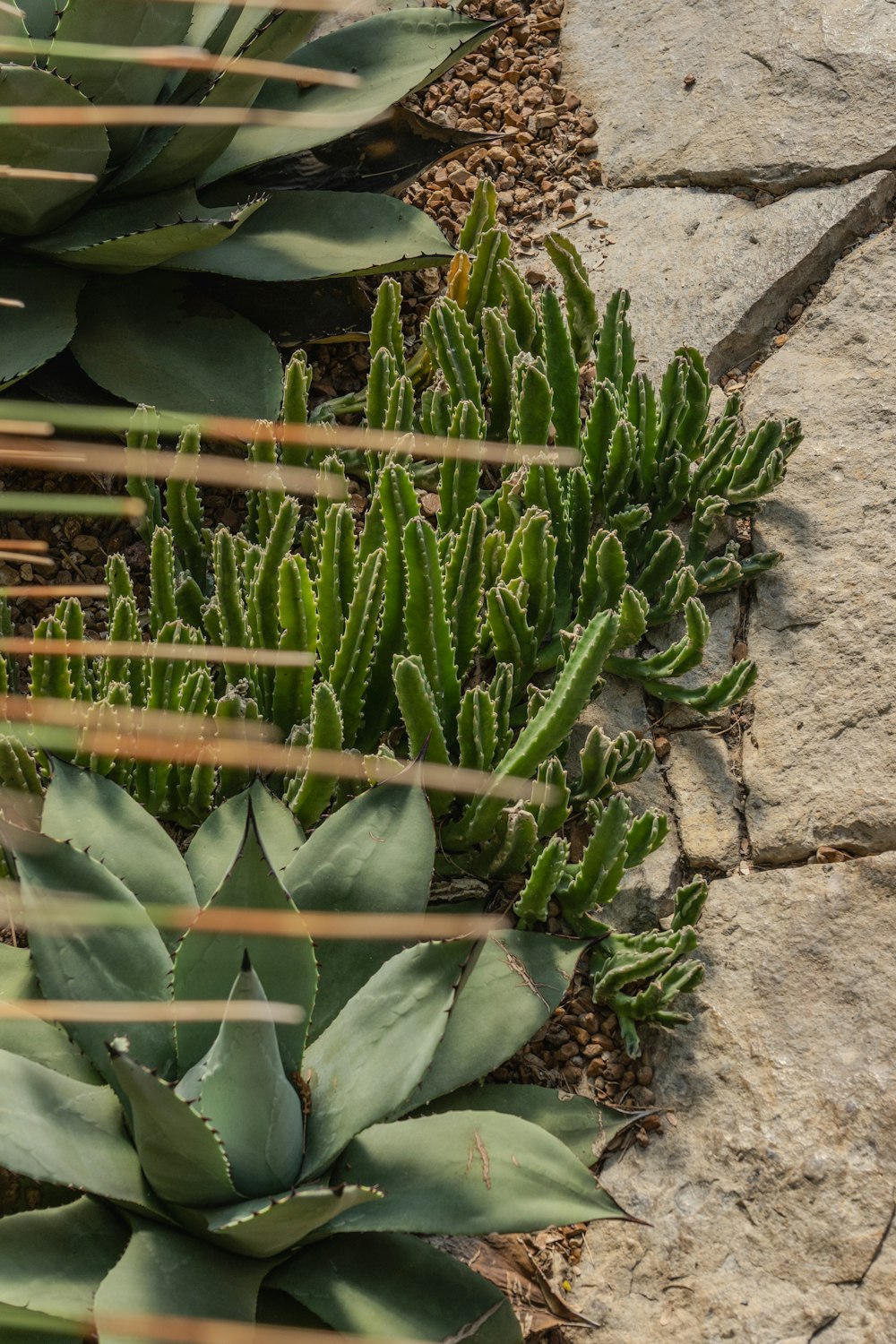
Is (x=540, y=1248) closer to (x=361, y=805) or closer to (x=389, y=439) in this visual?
(x=361, y=805)

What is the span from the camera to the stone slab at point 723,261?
2840 mm

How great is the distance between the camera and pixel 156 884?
5.80ft

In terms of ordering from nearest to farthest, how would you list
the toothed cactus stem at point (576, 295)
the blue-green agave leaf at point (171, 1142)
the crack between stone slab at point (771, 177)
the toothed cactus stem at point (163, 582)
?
the blue-green agave leaf at point (171, 1142)
the toothed cactus stem at point (163, 582)
the toothed cactus stem at point (576, 295)
the crack between stone slab at point (771, 177)

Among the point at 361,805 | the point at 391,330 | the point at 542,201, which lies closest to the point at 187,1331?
the point at 361,805

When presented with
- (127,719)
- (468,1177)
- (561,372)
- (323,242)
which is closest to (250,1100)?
(468,1177)

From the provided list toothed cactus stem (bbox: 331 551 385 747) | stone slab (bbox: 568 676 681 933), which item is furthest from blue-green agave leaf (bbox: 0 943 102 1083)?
stone slab (bbox: 568 676 681 933)

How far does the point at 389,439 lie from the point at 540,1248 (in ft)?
4.48

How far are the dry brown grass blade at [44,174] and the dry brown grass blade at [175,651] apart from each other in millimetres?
812

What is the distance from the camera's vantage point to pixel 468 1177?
1.53 metres

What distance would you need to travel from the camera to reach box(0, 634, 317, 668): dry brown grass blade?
2.03 m

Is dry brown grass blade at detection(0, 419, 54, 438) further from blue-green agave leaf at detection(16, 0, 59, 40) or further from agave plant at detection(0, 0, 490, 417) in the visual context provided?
blue-green agave leaf at detection(16, 0, 59, 40)

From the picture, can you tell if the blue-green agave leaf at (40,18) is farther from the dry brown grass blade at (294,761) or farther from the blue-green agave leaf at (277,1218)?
the blue-green agave leaf at (277,1218)

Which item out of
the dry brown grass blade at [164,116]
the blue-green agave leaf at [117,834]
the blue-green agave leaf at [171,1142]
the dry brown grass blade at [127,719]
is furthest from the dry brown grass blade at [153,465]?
the blue-green agave leaf at [171,1142]

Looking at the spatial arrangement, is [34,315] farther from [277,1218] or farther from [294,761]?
[277,1218]
